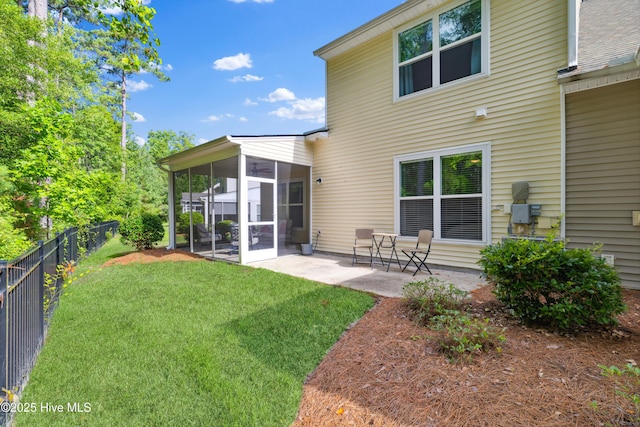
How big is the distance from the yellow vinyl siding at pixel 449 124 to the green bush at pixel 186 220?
3680 mm

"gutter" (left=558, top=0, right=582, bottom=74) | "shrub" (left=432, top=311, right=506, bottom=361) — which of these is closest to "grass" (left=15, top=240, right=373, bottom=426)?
"shrub" (left=432, top=311, right=506, bottom=361)

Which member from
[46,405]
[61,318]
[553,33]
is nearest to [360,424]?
[46,405]

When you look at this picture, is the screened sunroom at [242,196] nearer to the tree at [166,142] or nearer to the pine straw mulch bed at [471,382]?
the pine straw mulch bed at [471,382]

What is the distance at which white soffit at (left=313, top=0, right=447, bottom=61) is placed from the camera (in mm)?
6164

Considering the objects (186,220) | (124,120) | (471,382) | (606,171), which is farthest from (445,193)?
(124,120)

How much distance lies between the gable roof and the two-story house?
0.04 m

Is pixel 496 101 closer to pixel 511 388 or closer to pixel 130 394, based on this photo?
pixel 511 388

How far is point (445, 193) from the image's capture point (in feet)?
19.9

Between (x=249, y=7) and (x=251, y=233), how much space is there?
324 inches

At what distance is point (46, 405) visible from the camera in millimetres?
2080

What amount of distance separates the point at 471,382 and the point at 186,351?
A: 259 cm

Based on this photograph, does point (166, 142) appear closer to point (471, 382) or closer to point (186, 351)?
point (186, 351)

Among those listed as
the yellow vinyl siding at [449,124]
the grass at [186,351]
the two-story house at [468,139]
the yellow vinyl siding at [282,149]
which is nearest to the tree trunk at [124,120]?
the two-story house at [468,139]

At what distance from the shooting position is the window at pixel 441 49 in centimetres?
576
